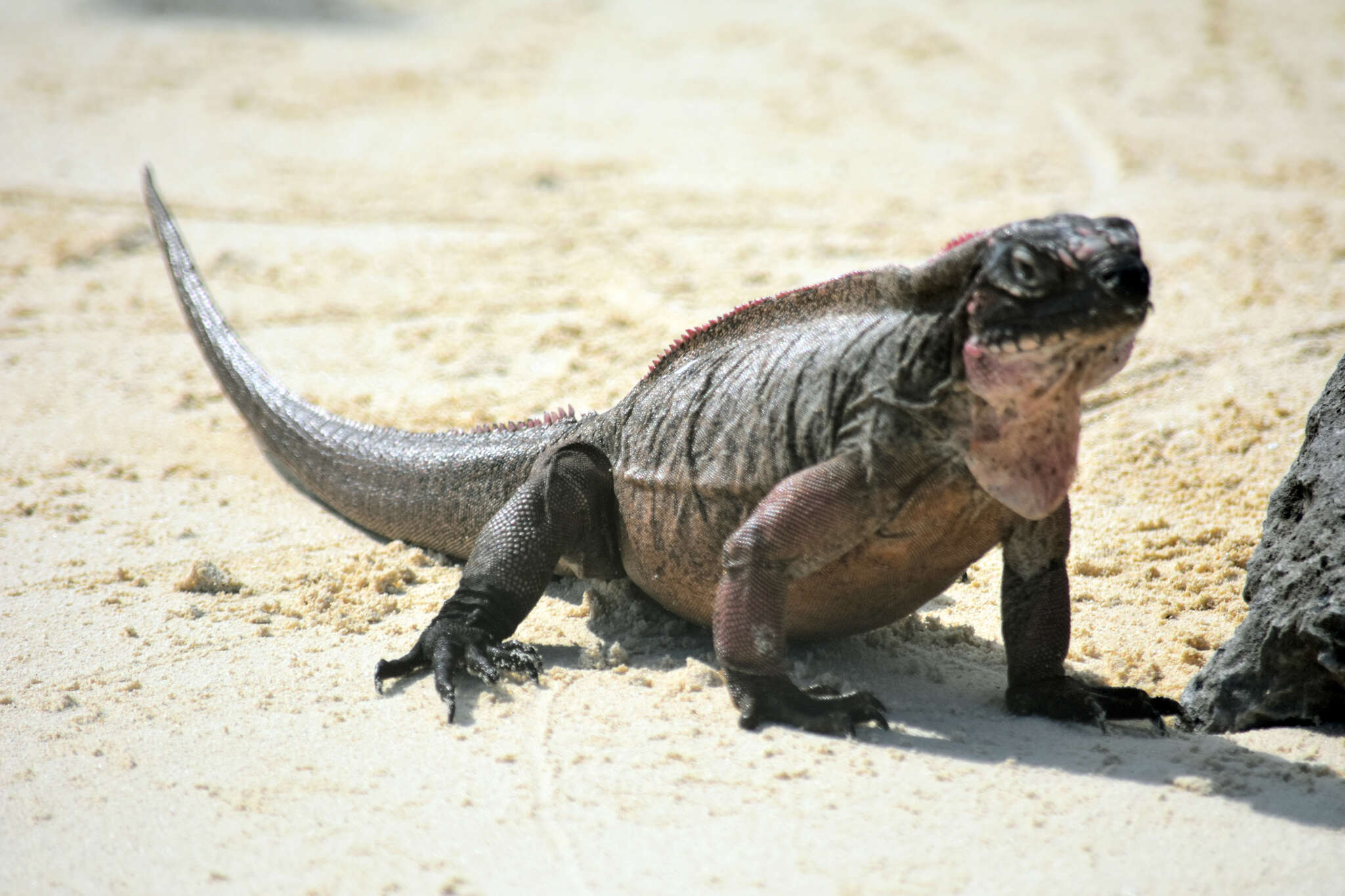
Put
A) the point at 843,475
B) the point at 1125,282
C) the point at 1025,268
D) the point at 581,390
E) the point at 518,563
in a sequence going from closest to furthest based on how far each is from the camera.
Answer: the point at 1125,282 < the point at 1025,268 < the point at 843,475 < the point at 518,563 < the point at 581,390

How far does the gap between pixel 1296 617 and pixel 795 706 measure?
49.2 inches

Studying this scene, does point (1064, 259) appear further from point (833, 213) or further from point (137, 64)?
point (137, 64)

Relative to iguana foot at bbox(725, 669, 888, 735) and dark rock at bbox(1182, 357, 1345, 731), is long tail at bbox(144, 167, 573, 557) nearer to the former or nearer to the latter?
iguana foot at bbox(725, 669, 888, 735)

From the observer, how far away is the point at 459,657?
359 centimetres

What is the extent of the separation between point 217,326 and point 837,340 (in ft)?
11.0

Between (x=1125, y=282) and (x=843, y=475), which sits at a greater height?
(x=1125, y=282)

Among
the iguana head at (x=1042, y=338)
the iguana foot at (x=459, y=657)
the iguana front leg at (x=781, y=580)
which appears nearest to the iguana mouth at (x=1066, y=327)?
the iguana head at (x=1042, y=338)

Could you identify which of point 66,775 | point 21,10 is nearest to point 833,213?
point 66,775

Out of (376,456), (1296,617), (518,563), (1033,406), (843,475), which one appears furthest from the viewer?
(376,456)

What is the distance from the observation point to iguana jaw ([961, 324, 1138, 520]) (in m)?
2.80

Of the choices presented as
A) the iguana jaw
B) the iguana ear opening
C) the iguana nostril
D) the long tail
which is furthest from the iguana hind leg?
the iguana nostril

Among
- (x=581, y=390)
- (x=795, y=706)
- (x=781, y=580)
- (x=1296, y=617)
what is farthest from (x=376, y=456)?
(x=1296, y=617)

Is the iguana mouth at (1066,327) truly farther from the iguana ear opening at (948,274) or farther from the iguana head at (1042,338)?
the iguana ear opening at (948,274)

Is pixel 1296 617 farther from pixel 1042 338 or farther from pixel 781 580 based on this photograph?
pixel 781 580
